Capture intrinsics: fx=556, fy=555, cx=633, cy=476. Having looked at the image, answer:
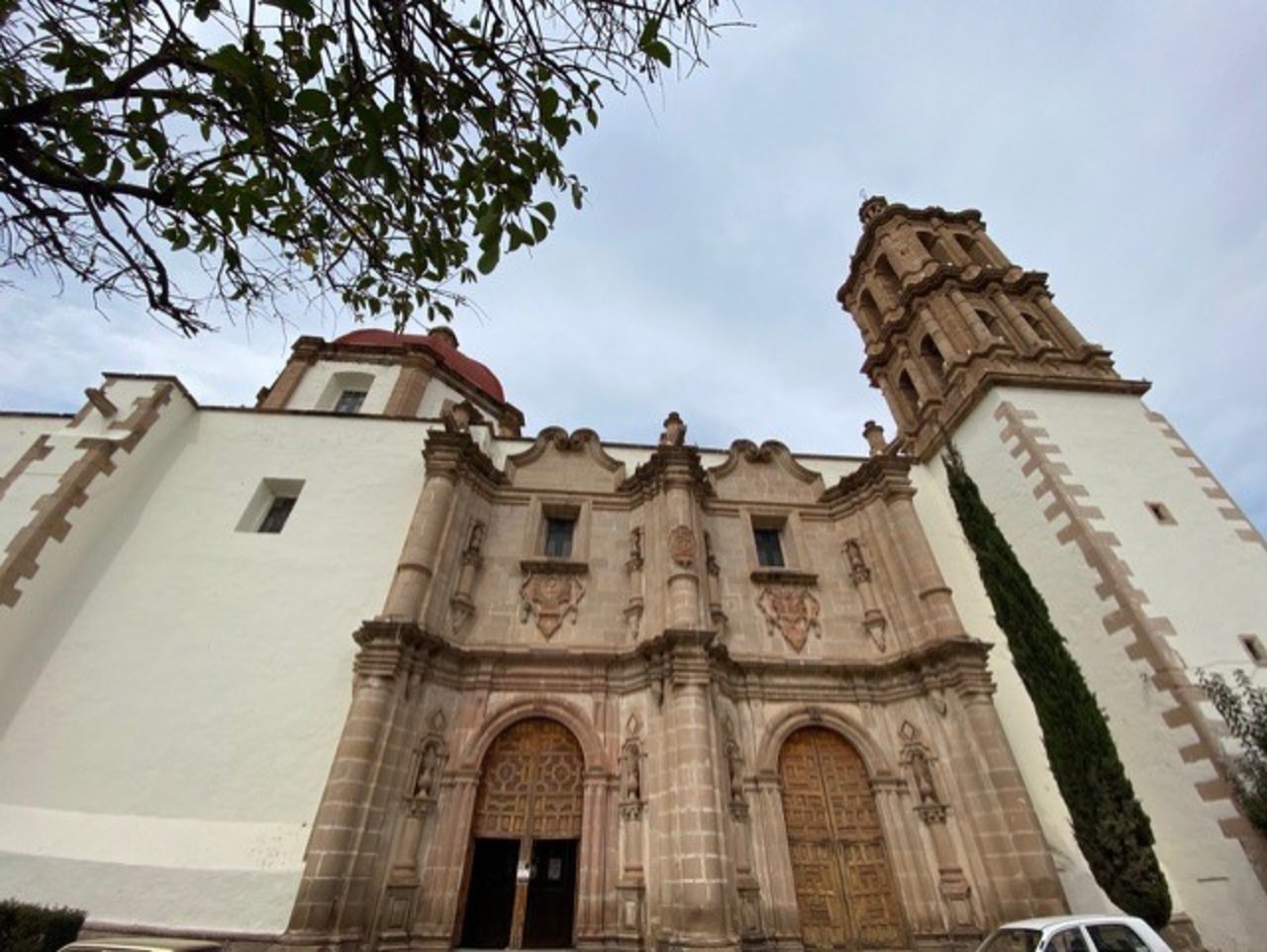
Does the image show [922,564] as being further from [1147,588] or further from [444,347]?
[444,347]

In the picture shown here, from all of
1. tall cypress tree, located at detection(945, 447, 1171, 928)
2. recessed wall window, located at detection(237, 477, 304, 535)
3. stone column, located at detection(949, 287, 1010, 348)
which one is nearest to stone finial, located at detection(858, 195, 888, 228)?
stone column, located at detection(949, 287, 1010, 348)

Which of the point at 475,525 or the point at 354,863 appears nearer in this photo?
the point at 354,863

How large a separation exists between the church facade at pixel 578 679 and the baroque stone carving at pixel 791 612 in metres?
0.08

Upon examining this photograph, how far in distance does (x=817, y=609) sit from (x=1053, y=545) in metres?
5.08

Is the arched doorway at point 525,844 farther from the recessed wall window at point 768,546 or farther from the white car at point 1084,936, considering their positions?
the white car at point 1084,936

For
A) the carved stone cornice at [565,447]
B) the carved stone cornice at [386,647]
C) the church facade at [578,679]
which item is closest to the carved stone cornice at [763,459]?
the church facade at [578,679]

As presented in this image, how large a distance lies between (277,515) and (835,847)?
13.3 meters

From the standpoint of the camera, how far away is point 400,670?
31.6 ft

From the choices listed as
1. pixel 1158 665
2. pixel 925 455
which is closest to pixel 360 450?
pixel 925 455

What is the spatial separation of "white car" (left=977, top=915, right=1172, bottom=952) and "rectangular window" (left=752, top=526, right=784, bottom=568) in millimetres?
7786

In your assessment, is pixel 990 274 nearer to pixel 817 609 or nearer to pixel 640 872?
pixel 817 609

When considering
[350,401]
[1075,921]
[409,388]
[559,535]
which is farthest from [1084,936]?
[350,401]

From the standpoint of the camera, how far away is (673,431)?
1433 cm

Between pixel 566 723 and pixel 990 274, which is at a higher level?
pixel 990 274
